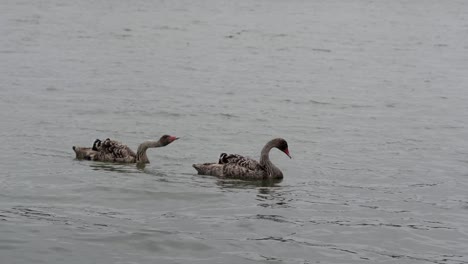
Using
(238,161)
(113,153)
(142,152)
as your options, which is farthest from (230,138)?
(238,161)

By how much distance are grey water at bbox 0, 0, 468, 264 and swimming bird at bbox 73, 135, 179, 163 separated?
171 millimetres

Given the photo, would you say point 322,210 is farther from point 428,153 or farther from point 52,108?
point 52,108

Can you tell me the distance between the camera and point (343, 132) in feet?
62.7

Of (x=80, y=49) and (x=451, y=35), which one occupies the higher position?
(x=451, y=35)

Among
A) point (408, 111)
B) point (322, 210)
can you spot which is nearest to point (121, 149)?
point (322, 210)

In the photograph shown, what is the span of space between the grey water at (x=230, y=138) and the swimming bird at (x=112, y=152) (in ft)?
0.56

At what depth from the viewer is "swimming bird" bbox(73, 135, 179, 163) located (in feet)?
50.8

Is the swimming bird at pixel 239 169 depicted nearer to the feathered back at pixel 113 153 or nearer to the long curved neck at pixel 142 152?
the long curved neck at pixel 142 152

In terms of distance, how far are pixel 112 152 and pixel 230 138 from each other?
315 centimetres

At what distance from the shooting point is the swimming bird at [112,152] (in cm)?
1548

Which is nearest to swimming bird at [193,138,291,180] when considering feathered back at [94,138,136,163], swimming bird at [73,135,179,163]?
swimming bird at [73,135,179,163]

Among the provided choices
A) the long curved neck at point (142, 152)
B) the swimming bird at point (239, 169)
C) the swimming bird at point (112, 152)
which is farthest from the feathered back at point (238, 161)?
the long curved neck at point (142, 152)

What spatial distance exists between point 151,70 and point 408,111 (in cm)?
766

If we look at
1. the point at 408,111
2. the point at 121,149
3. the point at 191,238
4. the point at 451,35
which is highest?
the point at 451,35
